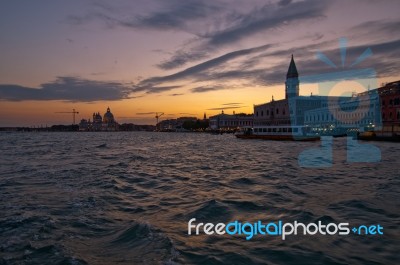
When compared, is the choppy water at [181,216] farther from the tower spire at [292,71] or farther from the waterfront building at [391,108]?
the tower spire at [292,71]

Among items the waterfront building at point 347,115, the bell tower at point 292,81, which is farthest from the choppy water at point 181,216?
the bell tower at point 292,81

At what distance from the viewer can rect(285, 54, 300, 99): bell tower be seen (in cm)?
10269

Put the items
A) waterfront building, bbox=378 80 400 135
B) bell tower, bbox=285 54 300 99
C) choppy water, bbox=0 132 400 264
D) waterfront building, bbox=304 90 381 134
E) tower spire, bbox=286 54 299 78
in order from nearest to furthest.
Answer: choppy water, bbox=0 132 400 264, waterfront building, bbox=378 80 400 135, waterfront building, bbox=304 90 381 134, bell tower, bbox=285 54 300 99, tower spire, bbox=286 54 299 78

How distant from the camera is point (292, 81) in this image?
339 ft

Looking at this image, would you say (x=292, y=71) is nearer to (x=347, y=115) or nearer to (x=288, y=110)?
(x=288, y=110)

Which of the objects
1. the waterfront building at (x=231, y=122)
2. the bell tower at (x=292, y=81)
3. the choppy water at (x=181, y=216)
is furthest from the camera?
the waterfront building at (x=231, y=122)

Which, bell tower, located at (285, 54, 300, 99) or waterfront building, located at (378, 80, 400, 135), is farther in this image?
bell tower, located at (285, 54, 300, 99)

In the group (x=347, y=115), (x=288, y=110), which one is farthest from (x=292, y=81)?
(x=347, y=115)

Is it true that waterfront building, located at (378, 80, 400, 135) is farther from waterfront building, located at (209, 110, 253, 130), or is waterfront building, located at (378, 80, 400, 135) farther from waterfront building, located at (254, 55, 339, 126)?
waterfront building, located at (209, 110, 253, 130)

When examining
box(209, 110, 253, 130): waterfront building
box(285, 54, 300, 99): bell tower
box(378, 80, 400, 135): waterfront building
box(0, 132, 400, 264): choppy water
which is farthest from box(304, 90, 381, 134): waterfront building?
box(209, 110, 253, 130): waterfront building

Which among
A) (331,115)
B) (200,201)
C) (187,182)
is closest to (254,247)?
(200,201)

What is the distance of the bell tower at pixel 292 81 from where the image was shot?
337 ft

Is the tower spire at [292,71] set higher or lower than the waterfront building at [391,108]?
higher

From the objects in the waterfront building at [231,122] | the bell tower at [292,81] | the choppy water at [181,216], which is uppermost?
the bell tower at [292,81]
